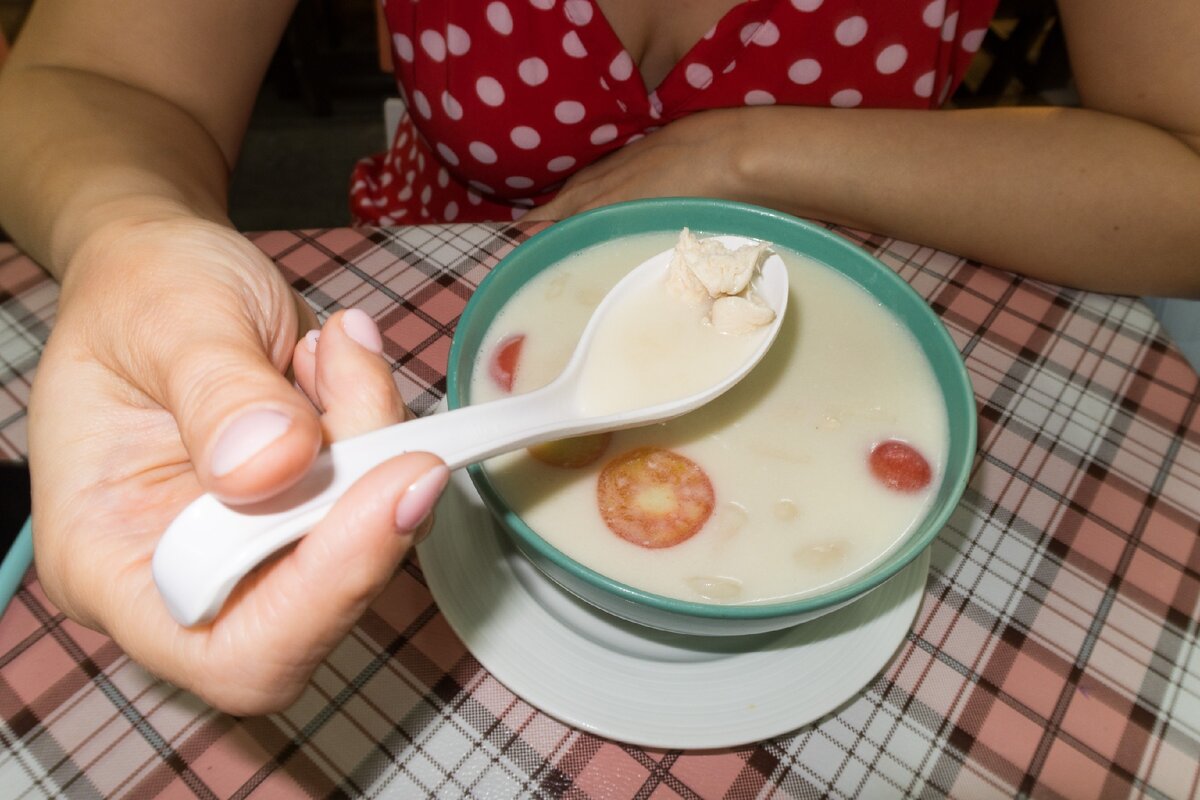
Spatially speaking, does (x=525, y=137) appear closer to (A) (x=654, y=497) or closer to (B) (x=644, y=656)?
(A) (x=654, y=497)

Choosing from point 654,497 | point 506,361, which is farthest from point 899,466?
point 506,361

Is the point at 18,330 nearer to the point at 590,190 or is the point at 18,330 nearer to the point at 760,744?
the point at 590,190

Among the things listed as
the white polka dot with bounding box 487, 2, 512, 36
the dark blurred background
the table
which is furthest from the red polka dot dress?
the dark blurred background

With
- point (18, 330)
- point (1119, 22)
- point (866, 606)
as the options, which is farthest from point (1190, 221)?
point (18, 330)

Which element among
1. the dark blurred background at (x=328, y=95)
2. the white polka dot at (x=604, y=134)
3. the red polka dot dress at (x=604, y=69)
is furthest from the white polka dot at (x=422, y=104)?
the dark blurred background at (x=328, y=95)

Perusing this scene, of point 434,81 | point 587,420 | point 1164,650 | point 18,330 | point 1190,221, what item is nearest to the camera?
point 587,420

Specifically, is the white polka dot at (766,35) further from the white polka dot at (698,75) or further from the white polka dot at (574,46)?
the white polka dot at (574,46)
